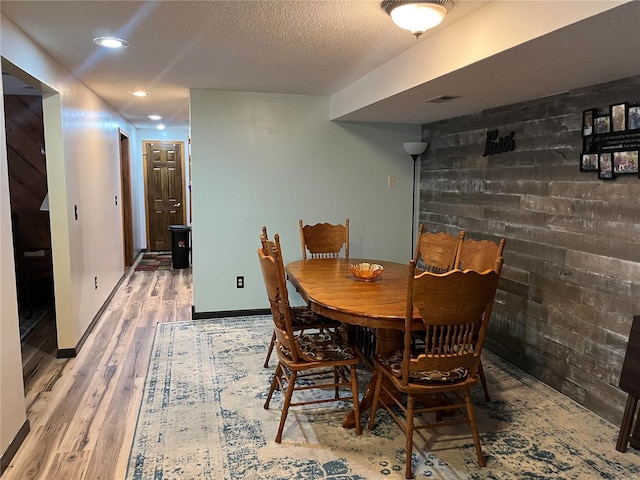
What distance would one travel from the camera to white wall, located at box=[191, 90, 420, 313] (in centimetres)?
427

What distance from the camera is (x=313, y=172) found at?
4.51m

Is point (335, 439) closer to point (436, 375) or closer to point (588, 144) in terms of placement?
point (436, 375)

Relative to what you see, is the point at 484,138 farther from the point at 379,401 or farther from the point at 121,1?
the point at 121,1

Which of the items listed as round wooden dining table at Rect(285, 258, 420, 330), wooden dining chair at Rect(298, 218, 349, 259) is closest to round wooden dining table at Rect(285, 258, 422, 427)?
round wooden dining table at Rect(285, 258, 420, 330)

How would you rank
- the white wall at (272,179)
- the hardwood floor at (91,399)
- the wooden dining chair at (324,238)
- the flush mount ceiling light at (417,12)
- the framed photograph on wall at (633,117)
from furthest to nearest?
the white wall at (272,179), the wooden dining chair at (324,238), the framed photograph on wall at (633,117), the hardwood floor at (91,399), the flush mount ceiling light at (417,12)

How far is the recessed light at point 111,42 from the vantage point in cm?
263

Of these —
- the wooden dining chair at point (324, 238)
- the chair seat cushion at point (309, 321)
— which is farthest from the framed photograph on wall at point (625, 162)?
the wooden dining chair at point (324, 238)

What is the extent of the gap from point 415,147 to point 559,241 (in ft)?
6.08

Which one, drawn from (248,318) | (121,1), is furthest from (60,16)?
(248,318)

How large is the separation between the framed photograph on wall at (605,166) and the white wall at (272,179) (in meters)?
2.27

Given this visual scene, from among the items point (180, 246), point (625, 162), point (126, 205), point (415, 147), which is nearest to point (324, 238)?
point (415, 147)

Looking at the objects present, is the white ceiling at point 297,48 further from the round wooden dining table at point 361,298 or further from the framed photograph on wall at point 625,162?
the round wooden dining table at point 361,298

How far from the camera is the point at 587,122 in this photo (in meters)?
2.71

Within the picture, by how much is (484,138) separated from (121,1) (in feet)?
9.18
